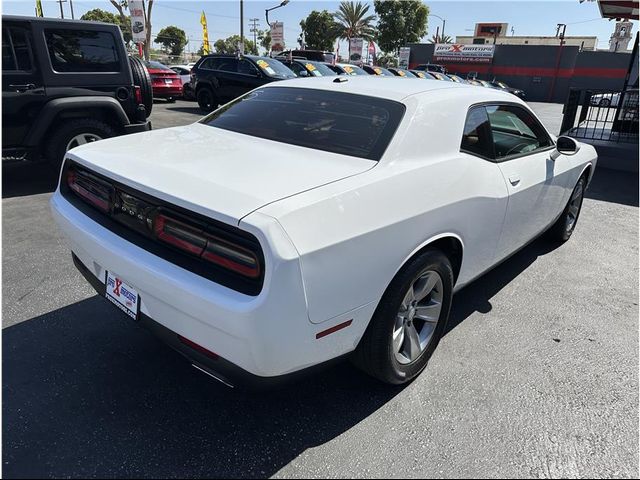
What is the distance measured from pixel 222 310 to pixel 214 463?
2.53 feet

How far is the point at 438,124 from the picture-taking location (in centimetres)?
270

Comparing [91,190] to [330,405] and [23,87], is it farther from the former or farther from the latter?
[23,87]

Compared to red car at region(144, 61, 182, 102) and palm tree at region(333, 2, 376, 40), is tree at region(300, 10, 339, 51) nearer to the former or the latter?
palm tree at region(333, 2, 376, 40)

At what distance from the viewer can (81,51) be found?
Result: 5.87m

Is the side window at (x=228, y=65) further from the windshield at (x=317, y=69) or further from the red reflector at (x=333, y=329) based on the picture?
the red reflector at (x=333, y=329)

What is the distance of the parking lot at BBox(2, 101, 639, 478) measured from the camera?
2.08 m

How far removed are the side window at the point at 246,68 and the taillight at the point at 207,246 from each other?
1210 cm

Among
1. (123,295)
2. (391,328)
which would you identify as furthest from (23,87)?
(391,328)

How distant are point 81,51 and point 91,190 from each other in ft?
14.2

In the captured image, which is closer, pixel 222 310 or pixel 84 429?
pixel 222 310

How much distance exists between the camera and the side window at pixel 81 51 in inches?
221

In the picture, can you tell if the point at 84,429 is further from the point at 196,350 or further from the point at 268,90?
the point at 268,90

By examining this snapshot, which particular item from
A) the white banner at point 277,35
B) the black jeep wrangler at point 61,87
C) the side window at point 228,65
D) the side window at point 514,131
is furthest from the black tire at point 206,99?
the white banner at point 277,35

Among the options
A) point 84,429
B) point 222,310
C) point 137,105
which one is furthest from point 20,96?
point 222,310
